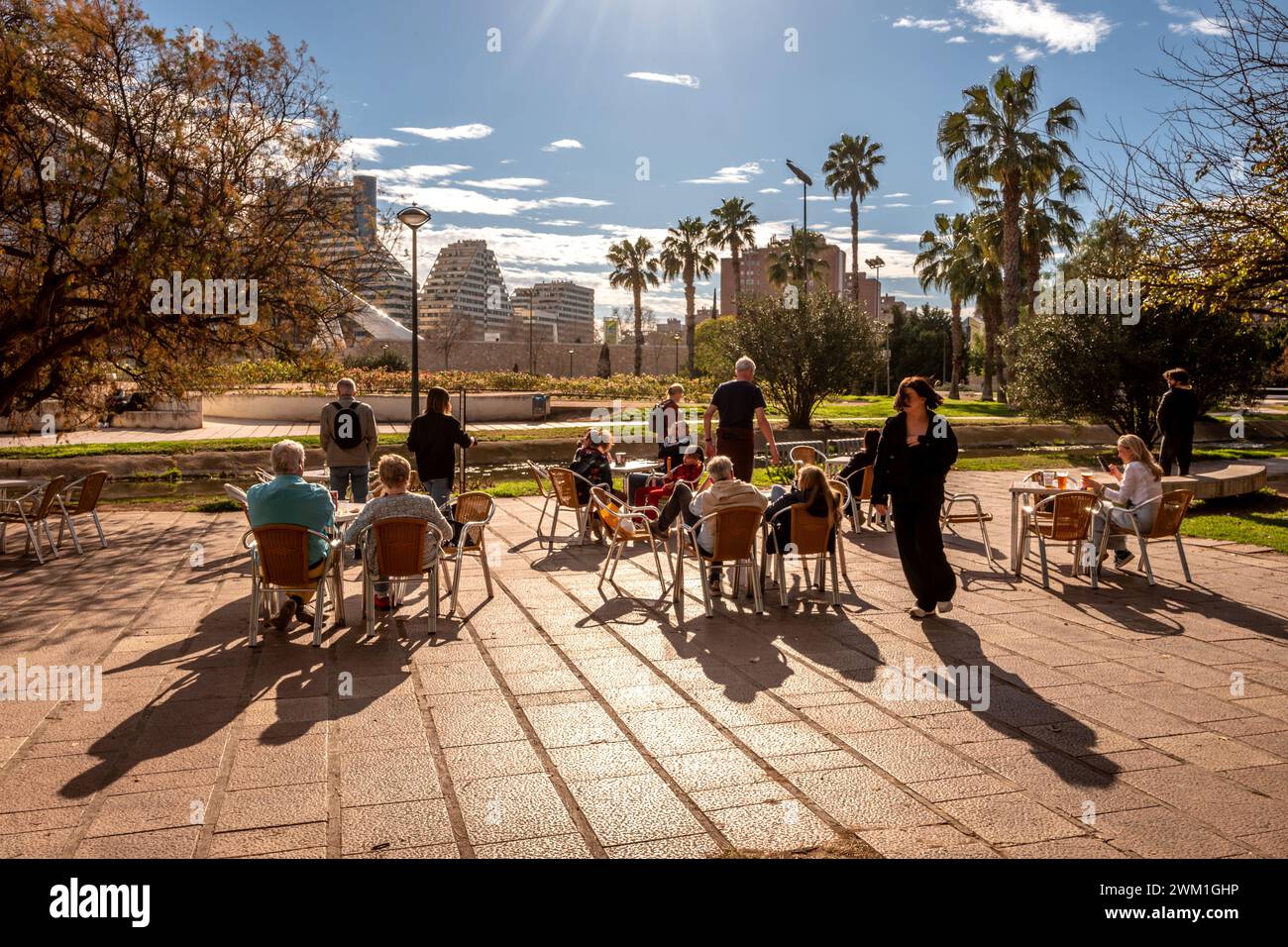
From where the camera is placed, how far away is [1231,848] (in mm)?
3277

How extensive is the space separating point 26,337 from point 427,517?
27.7ft

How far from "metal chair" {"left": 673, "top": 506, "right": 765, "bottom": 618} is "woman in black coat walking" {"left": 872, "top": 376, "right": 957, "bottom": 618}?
94cm

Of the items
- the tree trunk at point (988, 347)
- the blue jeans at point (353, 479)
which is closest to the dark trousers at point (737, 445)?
the blue jeans at point (353, 479)

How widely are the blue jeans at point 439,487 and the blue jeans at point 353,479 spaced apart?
100 centimetres

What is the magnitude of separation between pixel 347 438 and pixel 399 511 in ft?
11.8

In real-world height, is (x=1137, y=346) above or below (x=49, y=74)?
below

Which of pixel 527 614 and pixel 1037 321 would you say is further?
pixel 1037 321

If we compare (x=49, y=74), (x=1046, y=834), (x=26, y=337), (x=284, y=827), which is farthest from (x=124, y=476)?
(x=1046, y=834)

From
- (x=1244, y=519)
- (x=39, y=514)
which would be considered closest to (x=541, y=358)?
(x=1244, y=519)

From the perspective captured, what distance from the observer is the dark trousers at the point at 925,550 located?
6.68 metres

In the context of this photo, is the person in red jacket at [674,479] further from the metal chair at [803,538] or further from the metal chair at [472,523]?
the metal chair at [472,523]

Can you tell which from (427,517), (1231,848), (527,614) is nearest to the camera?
(1231,848)
